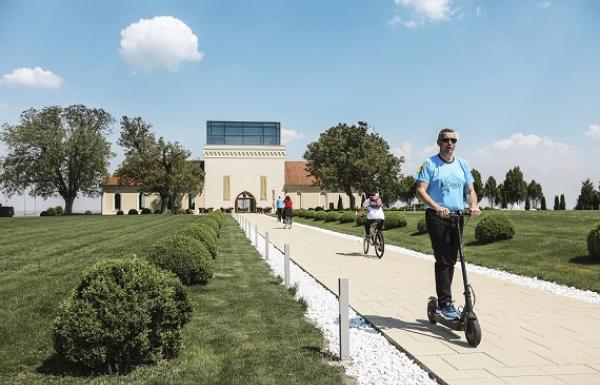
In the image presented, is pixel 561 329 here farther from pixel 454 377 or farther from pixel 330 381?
pixel 330 381

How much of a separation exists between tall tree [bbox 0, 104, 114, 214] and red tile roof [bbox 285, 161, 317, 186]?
86.3 feet

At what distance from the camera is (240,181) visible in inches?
2835

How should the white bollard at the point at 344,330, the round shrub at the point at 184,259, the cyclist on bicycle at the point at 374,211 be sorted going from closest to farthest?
the white bollard at the point at 344,330 < the round shrub at the point at 184,259 < the cyclist on bicycle at the point at 374,211

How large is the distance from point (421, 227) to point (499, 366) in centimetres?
1708

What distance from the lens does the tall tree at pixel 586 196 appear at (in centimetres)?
6575

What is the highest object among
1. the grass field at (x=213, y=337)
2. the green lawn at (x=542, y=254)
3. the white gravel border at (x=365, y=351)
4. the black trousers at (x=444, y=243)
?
the black trousers at (x=444, y=243)

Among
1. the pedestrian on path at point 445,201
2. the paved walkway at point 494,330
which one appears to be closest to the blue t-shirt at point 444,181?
the pedestrian on path at point 445,201

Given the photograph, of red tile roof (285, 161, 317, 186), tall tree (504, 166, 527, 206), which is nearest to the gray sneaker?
red tile roof (285, 161, 317, 186)

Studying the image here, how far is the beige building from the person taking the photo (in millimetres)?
71625

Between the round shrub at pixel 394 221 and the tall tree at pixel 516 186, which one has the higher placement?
the tall tree at pixel 516 186

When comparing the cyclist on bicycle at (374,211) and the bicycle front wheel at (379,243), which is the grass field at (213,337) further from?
the cyclist on bicycle at (374,211)

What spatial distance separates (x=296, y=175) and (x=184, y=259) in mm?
68437

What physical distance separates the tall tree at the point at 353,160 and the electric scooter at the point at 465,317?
50.4 metres

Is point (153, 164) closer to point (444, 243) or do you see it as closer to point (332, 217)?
point (332, 217)
